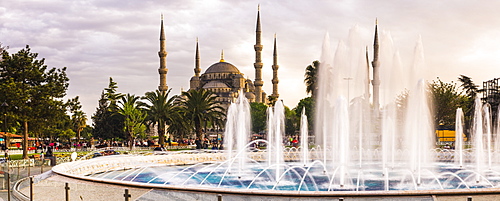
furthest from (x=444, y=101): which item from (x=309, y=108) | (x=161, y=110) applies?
(x=161, y=110)

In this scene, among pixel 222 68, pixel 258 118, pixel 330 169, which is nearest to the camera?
pixel 330 169

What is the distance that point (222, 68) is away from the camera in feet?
345

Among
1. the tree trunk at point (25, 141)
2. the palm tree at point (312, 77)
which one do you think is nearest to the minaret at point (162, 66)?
the palm tree at point (312, 77)

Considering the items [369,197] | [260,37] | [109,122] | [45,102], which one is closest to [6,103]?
[45,102]

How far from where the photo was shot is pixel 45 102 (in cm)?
2569

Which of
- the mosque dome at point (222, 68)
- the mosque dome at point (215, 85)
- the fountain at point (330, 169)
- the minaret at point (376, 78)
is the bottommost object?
the fountain at point (330, 169)

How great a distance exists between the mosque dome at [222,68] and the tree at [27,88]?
78.2 m

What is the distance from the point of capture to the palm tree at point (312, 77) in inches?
1809

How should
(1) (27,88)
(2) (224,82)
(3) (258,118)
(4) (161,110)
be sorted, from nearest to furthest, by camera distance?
(1) (27,88), (4) (161,110), (3) (258,118), (2) (224,82)

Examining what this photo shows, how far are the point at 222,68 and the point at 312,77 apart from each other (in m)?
60.1

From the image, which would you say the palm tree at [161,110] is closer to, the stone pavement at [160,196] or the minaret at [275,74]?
the stone pavement at [160,196]

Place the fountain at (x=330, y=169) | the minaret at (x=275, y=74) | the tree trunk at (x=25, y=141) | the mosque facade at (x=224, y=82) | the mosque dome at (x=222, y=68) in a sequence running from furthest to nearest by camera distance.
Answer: the mosque dome at (x=222, y=68) → the mosque facade at (x=224, y=82) → the minaret at (x=275, y=74) → the tree trunk at (x=25, y=141) → the fountain at (x=330, y=169)

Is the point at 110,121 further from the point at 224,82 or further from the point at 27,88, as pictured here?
the point at 224,82

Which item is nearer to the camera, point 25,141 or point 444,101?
point 25,141
